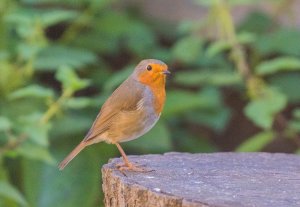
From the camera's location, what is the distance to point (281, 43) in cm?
675

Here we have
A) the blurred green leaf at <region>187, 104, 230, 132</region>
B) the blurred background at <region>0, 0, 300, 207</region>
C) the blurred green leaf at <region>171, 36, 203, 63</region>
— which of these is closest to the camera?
the blurred background at <region>0, 0, 300, 207</region>

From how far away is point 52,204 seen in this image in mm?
5801

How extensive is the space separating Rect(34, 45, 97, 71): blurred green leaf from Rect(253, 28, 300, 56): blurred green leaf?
3.41ft

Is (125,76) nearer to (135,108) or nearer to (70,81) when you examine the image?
(70,81)

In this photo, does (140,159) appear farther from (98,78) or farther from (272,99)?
(98,78)

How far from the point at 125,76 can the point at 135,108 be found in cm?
182

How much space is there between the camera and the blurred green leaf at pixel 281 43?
6.71 m

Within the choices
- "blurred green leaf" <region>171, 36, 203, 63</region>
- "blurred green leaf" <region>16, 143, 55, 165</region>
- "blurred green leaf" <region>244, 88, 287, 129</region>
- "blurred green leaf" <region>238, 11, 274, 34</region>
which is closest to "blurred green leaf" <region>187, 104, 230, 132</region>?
"blurred green leaf" <region>171, 36, 203, 63</region>

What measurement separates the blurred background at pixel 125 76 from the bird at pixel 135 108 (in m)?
0.84

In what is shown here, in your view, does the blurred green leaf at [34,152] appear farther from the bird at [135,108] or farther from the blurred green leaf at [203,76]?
the blurred green leaf at [203,76]

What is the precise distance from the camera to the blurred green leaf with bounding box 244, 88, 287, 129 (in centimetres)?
562

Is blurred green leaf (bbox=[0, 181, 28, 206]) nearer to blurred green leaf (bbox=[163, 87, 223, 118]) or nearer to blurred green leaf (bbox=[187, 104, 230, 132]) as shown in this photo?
blurred green leaf (bbox=[163, 87, 223, 118])

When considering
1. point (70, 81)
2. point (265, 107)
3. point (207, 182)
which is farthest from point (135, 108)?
Result: point (265, 107)

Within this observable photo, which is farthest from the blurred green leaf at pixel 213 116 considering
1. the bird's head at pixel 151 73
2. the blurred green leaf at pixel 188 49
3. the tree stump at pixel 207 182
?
the bird's head at pixel 151 73
